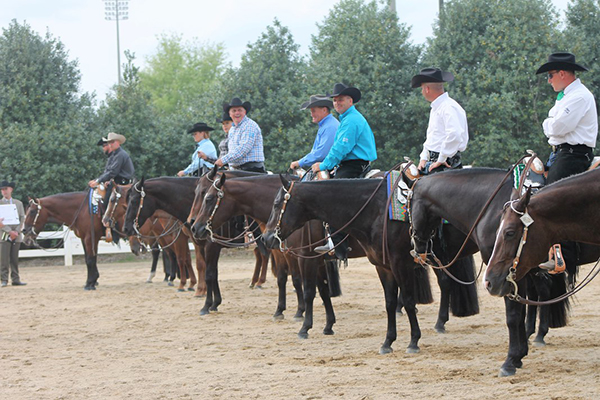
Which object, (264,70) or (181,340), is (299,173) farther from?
(264,70)

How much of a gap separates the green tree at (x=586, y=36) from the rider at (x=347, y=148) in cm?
1666

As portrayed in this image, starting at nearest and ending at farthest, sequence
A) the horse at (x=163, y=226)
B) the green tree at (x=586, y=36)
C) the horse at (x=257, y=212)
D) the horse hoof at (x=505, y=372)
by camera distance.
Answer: the horse hoof at (x=505, y=372) < the horse at (x=257, y=212) < the horse at (x=163, y=226) < the green tree at (x=586, y=36)

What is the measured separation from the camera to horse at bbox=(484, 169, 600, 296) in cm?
592

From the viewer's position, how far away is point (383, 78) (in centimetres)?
2592

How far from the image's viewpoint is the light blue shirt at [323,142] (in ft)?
34.9

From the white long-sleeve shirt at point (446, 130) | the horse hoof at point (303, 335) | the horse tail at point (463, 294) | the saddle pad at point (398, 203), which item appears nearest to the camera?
the saddle pad at point (398, 203)

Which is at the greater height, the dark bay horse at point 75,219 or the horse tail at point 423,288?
the dark bay horse at point 75,219

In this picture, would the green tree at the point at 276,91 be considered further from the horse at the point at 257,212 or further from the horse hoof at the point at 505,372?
the horse hoof at the point at 505,372

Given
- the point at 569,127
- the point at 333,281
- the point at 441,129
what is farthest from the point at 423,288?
the point at 569,127

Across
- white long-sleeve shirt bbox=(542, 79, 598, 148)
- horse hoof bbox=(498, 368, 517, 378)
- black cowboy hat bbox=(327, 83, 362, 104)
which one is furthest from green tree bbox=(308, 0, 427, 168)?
horse hoof bbox=(498, 368, 517, 378)

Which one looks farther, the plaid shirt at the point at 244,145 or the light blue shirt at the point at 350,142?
the plaid shirt at the point at 244,145

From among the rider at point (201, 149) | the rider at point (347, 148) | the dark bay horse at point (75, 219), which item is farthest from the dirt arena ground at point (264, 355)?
the dark bay horse at point (75, 219)

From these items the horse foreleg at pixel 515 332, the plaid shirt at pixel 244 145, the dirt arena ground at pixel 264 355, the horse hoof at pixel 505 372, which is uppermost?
the plaid shirt at pixel 244 145

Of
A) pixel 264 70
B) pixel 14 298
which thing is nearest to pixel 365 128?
pixel 14 298
